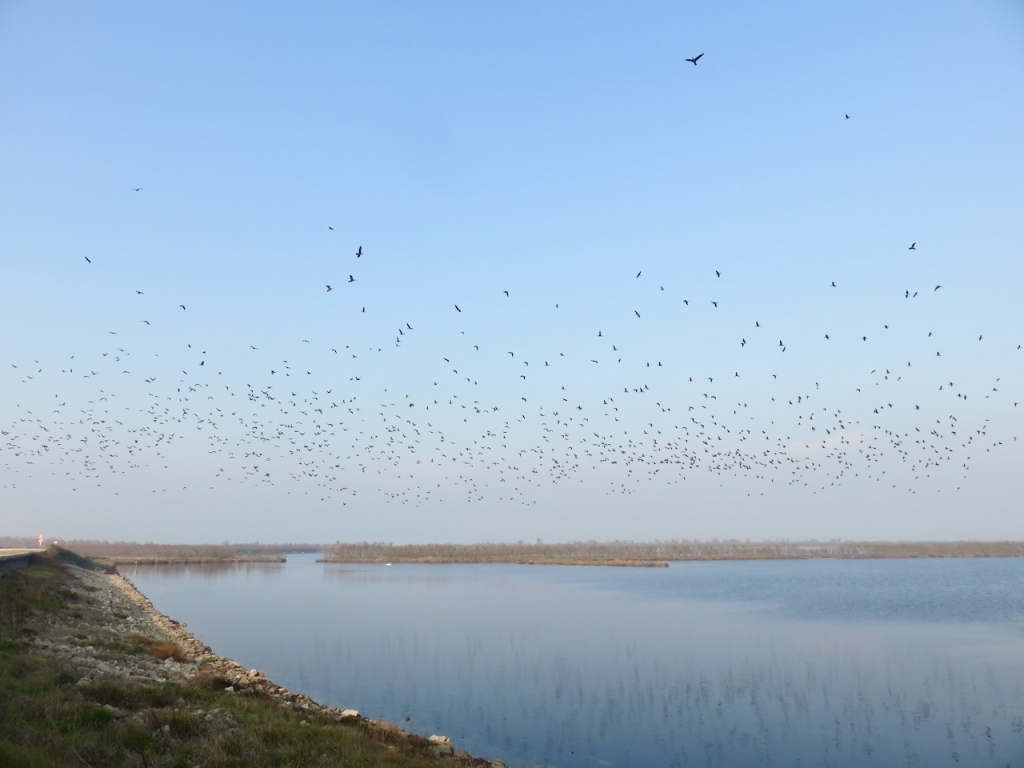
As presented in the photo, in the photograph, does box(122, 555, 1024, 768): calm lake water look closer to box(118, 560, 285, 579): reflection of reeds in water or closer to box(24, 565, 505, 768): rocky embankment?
box(24, 565, 505, 768): rocky embankment

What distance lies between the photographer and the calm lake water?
21766 mm

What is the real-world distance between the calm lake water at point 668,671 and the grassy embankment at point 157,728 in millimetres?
5519

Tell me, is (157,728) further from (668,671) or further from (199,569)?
(199,569)

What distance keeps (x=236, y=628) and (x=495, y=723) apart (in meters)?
29.4

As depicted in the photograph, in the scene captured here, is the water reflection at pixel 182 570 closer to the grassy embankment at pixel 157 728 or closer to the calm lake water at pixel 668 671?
the calm lake water at pixel 668 671

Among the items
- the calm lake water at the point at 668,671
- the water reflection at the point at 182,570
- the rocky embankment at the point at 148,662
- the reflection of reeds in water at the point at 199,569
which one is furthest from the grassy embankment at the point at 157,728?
the reflection of reeds in water at the point at 199,569

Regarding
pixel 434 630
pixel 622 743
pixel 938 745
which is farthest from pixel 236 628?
pixel 938 745

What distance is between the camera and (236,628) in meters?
46.5

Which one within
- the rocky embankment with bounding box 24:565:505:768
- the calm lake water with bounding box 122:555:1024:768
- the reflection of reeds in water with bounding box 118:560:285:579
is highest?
the rocky embankment with bounding box 24:565:505:768

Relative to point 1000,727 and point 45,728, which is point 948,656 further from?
point 45,728

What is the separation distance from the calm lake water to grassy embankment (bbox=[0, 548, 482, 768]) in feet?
18.1

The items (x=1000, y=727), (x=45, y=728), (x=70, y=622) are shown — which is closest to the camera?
(x=45, y=728)

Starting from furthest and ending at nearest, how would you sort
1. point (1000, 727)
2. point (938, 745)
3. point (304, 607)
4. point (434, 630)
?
point (304, 607) → point (434, 630) → point (1000, 727) → point (938, 745)

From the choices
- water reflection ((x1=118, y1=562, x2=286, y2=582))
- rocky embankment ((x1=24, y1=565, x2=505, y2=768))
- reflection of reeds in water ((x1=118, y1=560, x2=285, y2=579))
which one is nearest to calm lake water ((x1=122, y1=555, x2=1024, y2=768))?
rocky embankment ((x1=24, y1=565, x2=505, y2=768))
